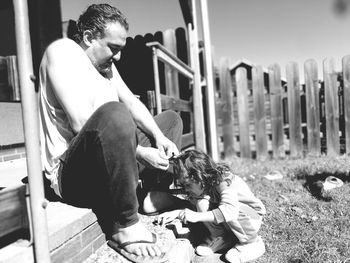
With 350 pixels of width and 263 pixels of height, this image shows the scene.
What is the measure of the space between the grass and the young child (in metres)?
0.16

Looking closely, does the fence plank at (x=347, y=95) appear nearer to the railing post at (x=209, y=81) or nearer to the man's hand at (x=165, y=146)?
the railing post at (x=209, y=81)

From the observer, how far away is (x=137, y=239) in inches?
57.9

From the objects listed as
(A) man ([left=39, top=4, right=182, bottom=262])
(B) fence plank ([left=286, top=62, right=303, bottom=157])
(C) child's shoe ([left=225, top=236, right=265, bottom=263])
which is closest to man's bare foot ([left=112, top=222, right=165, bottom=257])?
(A) man ([left=39, top=4, right=182, bottom=262])

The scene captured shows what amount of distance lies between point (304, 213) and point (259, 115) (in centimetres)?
277

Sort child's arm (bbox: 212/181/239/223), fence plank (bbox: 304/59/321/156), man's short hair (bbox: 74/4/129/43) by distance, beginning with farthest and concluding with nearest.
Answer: fence plank (bbox: 304/59/321/156) → child's arm (bbox: 212/181/239/223) → man's short hair (bbox: 74/4/129/43)

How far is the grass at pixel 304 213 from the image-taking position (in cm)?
196

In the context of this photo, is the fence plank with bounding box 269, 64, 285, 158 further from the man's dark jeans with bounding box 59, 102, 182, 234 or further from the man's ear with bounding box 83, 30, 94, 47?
the man's dark jeans with bounding box 59, 102, 182, 234

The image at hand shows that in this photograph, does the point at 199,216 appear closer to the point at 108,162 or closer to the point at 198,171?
the point at 198,171

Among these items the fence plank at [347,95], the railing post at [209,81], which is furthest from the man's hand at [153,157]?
the fence plank at [347,95]

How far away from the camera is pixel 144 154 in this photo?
1.79m

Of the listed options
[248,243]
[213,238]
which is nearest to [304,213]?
[248,243]

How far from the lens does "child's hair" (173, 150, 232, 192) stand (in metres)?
1.92

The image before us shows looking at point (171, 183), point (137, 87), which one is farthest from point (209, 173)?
point (137, 87)

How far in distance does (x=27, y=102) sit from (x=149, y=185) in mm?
1240
